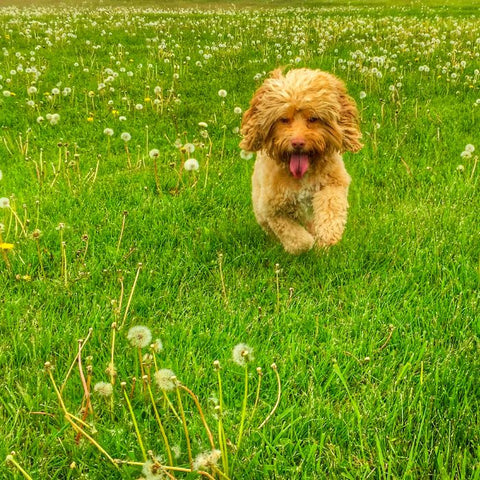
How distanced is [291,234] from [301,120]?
0.90 metres

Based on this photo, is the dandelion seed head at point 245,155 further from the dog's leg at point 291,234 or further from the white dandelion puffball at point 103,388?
the white dandelion puffball at point 103,388

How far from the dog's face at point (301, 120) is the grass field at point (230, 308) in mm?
701

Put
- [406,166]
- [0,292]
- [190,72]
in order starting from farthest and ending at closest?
[190,72]
[406,166]
[0,292]

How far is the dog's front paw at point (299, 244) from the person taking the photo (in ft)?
14.1

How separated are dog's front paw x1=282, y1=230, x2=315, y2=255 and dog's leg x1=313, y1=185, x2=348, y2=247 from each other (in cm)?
7

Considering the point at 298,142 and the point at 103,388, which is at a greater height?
the point at 298,142

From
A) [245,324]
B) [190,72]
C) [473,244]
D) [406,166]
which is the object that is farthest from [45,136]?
[473,244]

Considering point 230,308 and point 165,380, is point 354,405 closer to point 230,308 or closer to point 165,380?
point 165,380

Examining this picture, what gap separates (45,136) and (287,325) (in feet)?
17.1

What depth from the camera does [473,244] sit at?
4.05 meters

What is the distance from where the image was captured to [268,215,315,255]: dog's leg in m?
4.30

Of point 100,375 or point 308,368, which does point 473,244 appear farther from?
point 100,375

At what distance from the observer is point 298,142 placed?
4035mm

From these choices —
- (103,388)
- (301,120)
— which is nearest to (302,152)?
(301,120)
